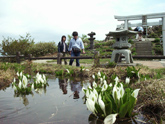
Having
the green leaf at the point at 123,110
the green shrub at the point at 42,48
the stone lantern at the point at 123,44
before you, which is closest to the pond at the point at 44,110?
the green leaf at the point at 123,110

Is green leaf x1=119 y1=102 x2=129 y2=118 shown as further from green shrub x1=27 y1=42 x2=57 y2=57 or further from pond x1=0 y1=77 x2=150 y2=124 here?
green shrub x1=27 y1=42 x2=57 y2=57

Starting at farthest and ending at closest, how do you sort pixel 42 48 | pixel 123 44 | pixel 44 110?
pixel 42 48 → pixel 123 44 → pixel 44 110

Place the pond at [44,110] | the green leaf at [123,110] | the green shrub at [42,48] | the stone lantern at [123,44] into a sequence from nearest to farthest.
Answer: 1. the green leaf at [123,110]
2. the pond at [44,110]
3. the stone lantern at [123,44]
4. the green shrub at [42,48]

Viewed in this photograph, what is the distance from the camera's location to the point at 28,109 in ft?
6.66

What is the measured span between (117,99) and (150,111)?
0.58m

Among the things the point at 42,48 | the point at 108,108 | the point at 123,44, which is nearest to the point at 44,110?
the point at 108,108

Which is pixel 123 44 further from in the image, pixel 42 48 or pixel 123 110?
pixel 42 48

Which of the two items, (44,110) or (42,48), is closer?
(44,110)

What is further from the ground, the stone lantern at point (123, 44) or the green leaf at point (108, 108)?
the stone lantern at point (123, 44)

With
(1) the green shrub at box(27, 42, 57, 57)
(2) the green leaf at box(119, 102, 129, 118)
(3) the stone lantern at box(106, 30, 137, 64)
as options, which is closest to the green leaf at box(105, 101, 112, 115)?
(2) the green leaf at box(119, 102, 129, 118)

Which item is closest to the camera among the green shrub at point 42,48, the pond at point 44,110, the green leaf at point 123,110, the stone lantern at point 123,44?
the green leaf at point 123,110

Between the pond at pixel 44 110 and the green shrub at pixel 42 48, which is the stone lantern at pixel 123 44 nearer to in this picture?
the pond at pixel 44 110

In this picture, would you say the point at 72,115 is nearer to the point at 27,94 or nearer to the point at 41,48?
the point at 27,94

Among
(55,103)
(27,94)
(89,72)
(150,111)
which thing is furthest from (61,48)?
(150,111)
